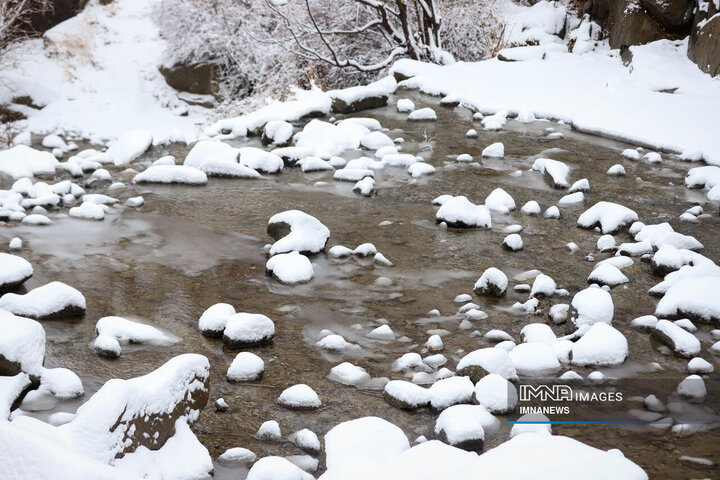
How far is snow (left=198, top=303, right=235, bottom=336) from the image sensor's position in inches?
99.6

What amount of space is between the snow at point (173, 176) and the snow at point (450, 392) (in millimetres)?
2974

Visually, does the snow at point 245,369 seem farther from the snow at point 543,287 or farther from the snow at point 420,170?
the snow at point 420,170

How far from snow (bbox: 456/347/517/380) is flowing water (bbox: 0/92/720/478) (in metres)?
0.20

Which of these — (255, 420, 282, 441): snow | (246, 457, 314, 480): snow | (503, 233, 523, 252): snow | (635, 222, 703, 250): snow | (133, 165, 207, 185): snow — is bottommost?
(133, 165, 207, 185): snow

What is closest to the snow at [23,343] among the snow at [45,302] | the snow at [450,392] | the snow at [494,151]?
the snow at [45,302]

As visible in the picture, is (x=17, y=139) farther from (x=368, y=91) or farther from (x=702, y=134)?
(x=702, y=134)

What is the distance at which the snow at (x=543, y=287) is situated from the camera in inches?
113

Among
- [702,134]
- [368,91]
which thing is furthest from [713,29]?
[368,91]

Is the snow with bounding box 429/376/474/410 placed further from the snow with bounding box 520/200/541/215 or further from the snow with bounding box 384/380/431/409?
the snow with bounding box 520/200/541/215

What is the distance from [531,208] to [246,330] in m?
2.14

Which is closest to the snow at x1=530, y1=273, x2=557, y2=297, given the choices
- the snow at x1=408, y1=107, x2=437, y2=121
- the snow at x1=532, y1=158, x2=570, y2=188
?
the snow at x1=532, y1=158, x2=570, y2=188

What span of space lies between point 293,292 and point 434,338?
783 millimetres

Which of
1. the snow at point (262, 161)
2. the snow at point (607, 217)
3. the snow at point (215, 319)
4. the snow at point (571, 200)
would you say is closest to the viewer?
the snow at point (215, 319)

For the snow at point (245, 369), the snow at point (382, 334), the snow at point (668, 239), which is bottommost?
the snow at point (382, 334)
